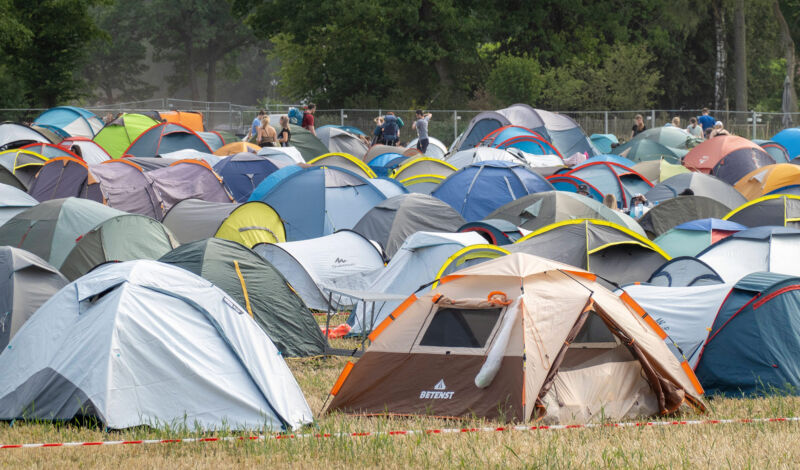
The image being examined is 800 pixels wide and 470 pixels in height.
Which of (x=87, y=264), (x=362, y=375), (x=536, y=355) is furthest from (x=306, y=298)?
(x=536, y=355)

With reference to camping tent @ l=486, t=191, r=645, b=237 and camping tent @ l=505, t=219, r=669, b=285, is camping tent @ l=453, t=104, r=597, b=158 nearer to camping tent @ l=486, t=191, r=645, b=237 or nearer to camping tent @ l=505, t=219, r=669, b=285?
camping tent @ l=486, t=191, r=645, b=237

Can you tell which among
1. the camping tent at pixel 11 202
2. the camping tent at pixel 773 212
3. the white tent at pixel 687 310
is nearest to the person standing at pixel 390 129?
the camping tent at pixel 11 202

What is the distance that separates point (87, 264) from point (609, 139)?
21.0 meters

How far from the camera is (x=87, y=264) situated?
12828 millimetres

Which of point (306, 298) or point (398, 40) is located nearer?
point (306, 298)

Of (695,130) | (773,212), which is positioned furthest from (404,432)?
(695,130)

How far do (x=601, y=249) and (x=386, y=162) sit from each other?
39.2ft

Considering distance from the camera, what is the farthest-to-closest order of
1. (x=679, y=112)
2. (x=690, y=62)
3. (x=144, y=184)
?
(x=690, y=62) → (x=679, y=112) → (x=144, y=184)

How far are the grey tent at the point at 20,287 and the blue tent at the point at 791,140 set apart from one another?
70.6 ft

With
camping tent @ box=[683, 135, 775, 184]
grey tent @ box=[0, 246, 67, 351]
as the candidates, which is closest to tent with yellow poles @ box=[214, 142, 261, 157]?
camping tent @ box=[683, 135, 775, 184]

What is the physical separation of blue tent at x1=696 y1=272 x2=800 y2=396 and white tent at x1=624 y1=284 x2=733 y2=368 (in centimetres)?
13

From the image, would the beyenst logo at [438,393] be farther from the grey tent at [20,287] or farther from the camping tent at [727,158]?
the camping tent at [727,158]

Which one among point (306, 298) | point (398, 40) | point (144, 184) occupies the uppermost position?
point (398, 40)

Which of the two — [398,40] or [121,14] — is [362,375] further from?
[121,14]
